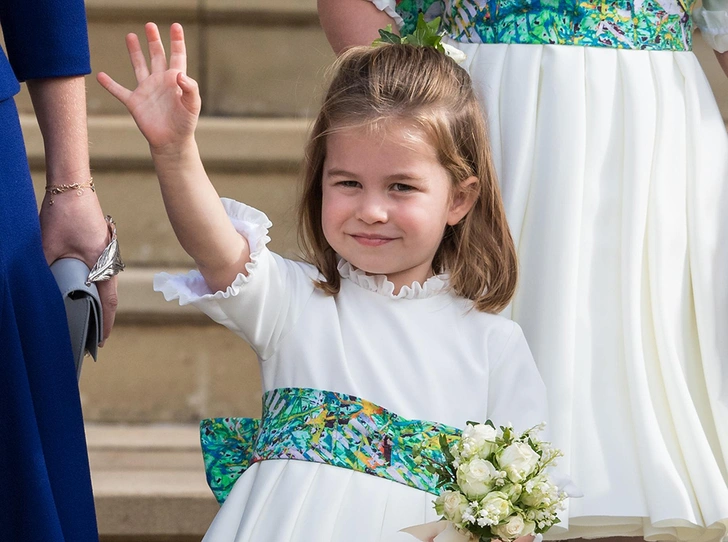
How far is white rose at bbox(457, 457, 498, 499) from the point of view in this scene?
1437 millimetres

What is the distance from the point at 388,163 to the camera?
1.71 m

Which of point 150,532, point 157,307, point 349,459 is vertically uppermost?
point 349,459

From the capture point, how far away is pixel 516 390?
1.77m

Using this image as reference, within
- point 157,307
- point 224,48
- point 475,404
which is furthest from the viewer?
point 224,48

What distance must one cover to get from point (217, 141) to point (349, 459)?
5.62 ft

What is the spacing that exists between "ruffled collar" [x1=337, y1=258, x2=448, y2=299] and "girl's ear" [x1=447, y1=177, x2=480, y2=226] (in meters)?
0.11

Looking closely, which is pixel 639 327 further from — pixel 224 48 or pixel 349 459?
pixel 224 48

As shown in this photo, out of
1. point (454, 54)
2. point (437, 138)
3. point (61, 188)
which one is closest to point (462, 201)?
point (437, 138)

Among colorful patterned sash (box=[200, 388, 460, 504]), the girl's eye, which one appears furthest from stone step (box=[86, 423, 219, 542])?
the girl's eye

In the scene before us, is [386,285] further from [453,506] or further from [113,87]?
[113,87]

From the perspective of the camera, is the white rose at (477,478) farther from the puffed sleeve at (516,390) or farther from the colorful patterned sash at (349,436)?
the puffed sleeve at (516,390)

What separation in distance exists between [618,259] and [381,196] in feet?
1.85

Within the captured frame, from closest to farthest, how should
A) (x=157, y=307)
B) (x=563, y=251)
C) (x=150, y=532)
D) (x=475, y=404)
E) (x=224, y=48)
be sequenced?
(x=475, y=404) < (x=563, y=251) < (x=150, y=532) < (x=157, y=307) < (x=224, y=48)

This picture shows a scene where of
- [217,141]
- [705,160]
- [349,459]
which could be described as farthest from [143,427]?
[705,160]
